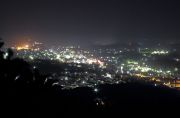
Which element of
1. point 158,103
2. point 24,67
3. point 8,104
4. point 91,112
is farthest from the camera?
point 158,103

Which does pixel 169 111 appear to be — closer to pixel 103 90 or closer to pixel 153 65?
pixel 103 90

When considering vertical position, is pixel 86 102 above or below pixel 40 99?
below

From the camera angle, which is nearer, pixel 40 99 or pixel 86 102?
pixel 40 99

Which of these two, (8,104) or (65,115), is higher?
(8,104)

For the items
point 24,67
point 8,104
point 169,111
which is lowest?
point 169,111

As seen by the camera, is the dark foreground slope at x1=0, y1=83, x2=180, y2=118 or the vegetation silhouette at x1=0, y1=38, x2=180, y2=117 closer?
the vegetation silhouette at x1=0, y1=38, x2=180, y2=117

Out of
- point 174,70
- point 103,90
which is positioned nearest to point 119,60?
point 174,70

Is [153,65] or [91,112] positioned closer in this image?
[91,112]

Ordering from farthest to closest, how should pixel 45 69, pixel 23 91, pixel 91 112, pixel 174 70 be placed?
pixel 174 70 < pixel 45 69 < pixel 91 112 < pixel 23 91

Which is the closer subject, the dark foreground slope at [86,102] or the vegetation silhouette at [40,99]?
the vegetation silhouette at [40,99]

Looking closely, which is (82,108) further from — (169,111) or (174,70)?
(174,70)
